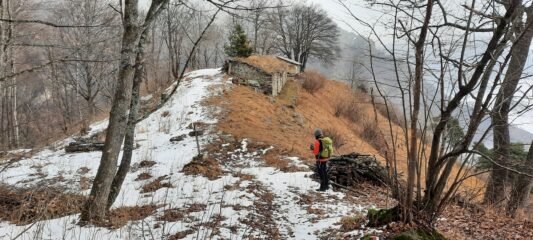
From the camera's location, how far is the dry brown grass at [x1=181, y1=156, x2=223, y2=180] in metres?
9.01

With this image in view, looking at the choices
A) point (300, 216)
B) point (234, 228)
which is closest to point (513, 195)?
point (300, 216)

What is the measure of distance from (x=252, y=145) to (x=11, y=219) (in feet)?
23.3

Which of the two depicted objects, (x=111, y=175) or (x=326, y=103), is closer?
(x=111, y=175)

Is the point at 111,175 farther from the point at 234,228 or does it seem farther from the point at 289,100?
the point at 289,100

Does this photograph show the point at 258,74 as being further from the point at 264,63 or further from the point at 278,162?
the point at 278,162

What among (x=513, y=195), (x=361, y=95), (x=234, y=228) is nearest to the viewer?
(x=234, y=228)

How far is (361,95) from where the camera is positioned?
85.4 ft

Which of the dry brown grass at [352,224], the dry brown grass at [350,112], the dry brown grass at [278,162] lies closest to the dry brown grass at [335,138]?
the dry brown grass at [278,162]

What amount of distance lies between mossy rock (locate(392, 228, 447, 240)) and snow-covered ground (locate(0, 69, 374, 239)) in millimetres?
1572

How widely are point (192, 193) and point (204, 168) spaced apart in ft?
5.71

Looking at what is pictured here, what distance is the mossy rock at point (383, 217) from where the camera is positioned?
436 centimetres

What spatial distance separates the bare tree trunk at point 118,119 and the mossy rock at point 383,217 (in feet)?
11.2

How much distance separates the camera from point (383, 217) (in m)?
4.48

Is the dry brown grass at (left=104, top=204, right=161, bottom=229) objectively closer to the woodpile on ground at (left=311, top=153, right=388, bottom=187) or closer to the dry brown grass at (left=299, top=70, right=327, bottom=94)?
the woodpile on ground at (left=311, top=153, right=388, bottom=187)
